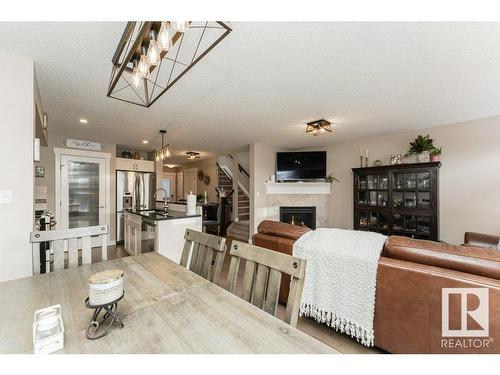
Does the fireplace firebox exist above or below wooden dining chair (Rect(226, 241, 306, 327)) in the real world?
below

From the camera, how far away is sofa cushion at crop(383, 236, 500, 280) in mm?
1261

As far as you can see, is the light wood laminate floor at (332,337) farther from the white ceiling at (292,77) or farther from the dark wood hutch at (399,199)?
the dark wood hutch at (399,199)

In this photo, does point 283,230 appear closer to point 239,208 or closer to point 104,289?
point 104,289

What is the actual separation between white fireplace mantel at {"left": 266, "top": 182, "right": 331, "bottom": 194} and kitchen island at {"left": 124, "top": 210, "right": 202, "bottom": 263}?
2376 mm

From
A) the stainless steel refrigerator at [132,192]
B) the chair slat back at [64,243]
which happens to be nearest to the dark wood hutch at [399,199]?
the chair slat back at [64,243]

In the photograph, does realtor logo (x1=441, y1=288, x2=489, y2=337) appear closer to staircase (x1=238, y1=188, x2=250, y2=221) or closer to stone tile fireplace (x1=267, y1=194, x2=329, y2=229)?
stone tile fireplace (x1=267, y1=194, x2=329, y2=229)

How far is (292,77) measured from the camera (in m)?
2.15

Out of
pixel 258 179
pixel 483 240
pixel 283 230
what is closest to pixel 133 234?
pixel 258 179

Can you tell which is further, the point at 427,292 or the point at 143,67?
the point at 427,292

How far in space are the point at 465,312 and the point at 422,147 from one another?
137 inches

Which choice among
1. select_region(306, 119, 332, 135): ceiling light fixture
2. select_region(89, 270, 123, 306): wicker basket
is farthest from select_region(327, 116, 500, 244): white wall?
select_region(89, 270, 123, 306): wicker basket

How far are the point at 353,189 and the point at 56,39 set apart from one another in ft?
16.5

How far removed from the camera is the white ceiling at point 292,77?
1.54m

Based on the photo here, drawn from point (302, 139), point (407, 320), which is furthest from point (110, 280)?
point (302, 139)
